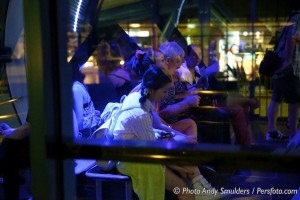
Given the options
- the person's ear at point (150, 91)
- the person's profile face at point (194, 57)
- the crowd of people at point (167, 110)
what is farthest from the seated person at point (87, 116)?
the person's profile face at point (194, 57)

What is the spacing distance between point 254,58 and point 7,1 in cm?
270

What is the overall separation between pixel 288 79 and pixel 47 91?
354 cm

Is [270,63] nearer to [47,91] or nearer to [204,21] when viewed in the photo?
[204,21]

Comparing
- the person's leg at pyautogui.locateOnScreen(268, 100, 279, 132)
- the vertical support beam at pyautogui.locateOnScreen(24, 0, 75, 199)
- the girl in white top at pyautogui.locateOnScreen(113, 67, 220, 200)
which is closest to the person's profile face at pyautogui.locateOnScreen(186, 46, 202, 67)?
the person's leg at pyautogui.locateOnScreen(268, 100, 279, 132)

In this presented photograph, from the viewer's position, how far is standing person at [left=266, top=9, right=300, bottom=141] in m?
4.00

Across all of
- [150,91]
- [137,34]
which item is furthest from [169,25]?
[150,91]

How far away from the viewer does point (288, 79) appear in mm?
4203

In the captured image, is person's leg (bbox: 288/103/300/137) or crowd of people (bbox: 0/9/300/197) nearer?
crowd of people (bbox: 0/9/300/197)

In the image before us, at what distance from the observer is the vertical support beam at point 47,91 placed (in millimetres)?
1040

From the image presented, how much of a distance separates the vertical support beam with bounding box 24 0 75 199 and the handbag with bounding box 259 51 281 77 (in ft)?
10.5

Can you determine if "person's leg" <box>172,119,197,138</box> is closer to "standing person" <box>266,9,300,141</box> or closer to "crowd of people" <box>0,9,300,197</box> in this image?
"crowd of people" <box>0,9,300,197</box>

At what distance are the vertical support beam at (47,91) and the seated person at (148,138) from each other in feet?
4.04

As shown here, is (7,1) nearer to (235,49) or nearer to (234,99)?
(234,99)

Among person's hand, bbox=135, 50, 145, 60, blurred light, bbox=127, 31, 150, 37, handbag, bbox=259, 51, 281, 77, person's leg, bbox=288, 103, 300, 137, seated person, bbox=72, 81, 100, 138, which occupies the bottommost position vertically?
person's leg, bbox=288, 103, 300, 137
